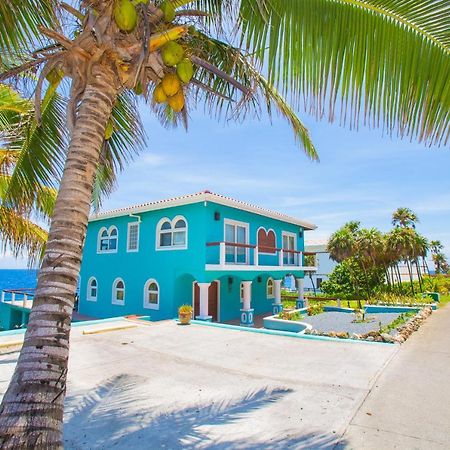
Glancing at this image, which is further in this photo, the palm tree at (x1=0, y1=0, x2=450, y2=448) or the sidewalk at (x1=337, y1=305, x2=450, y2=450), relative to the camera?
the sidewalk at (x1=337, y1=305, x2=450, y2=450)

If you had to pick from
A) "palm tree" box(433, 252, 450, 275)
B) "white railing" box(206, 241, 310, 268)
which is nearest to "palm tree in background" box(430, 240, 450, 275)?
"palm tree" box(433, 252, 450, 275)

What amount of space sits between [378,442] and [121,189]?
5.85 meters

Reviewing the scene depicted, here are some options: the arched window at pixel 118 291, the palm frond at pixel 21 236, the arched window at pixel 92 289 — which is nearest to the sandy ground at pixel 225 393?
the palm frond at pixel 21 236

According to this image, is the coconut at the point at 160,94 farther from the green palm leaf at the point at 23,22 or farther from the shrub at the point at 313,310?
the shrub at the point at 313,310

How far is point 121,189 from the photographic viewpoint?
7.02 metres

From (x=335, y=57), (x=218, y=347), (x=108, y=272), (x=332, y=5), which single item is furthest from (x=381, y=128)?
(x=108, y=272)

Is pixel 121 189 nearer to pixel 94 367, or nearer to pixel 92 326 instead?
pixel 94 367

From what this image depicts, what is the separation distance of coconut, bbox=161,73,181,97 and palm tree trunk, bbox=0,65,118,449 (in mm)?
578

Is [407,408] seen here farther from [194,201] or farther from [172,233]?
[172,233]

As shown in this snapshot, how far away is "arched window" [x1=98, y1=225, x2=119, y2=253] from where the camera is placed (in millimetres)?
21609

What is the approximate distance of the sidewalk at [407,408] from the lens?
4.64 meters

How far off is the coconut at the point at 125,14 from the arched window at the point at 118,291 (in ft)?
62.4

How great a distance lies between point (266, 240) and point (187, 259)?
21.0 feet

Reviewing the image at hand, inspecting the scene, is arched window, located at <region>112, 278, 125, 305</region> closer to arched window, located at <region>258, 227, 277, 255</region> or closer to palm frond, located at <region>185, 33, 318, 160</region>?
arched window, located at <region>258, 227, 277, 255</region>
